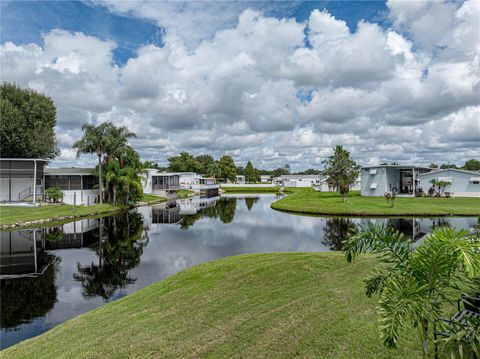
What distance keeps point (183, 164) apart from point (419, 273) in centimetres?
9725

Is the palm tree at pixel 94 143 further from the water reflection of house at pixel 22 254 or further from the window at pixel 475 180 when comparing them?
the window at pixel 475 180

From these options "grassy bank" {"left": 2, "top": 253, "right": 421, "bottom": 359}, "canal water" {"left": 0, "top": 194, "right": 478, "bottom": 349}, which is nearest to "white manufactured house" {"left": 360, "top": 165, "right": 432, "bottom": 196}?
"canal water" {"left": 0, "top": 194, "right": 478, "bottom": 349}

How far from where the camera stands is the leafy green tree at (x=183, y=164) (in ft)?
319

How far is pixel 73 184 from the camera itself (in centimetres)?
3900

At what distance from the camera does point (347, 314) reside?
6020mm

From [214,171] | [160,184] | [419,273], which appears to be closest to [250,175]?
[214,171]

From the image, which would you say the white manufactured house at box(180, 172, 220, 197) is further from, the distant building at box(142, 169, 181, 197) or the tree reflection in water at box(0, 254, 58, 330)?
the tree reflection in water at box(0, 254, 58, 330)

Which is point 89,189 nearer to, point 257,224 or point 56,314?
point 257,224

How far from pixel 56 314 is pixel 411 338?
30.9 feet

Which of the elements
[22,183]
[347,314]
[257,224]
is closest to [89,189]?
[22,183]

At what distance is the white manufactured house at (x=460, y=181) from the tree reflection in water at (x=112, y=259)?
41380 mm

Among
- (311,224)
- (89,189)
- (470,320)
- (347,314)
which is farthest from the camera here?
(89,189)

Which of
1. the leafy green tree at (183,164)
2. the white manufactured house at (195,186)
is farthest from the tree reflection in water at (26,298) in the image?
the leafy green tree at (183,164)

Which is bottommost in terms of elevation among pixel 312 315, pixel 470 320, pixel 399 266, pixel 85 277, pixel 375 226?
pixel 85 277
